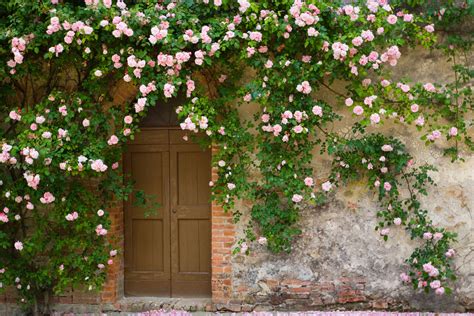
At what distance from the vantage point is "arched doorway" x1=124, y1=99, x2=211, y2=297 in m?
6.23

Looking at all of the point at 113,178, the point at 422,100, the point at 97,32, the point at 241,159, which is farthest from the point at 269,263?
the point at 97,32

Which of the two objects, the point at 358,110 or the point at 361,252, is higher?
the point at 358,110

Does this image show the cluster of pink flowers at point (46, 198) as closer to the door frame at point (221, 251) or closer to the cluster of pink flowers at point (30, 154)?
the cluster of pink flowers at point (30, 154)

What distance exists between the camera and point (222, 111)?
5.82m

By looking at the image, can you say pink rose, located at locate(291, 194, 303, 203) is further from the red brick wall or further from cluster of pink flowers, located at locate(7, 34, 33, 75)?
cluster of pink flowers, located at locate(7, 34, 33, 75)

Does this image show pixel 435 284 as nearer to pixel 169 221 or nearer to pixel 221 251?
pixel 221 251

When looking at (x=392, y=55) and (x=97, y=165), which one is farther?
(x=392, y=55)

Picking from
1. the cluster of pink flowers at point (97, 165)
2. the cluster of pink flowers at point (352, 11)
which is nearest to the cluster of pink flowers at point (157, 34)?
the cluster of pink flowers at point (97, 165)

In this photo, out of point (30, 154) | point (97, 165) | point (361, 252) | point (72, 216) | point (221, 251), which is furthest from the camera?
point (221, 251)

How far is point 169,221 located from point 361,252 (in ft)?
6.99

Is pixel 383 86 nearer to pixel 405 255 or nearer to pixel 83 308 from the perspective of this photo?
pixel 405 255

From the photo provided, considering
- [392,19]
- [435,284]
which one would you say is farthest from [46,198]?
[435,284]

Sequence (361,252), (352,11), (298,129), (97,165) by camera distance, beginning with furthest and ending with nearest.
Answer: (361,252), (298,129), (352,11), (97,165)

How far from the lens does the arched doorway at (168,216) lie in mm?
6227
